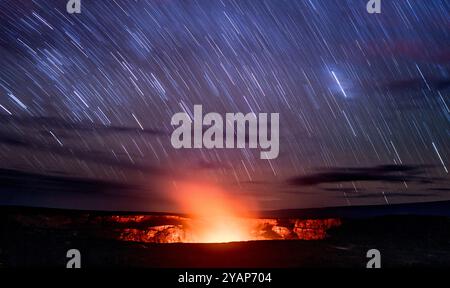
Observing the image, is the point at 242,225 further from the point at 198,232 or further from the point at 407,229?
the point at 407,229

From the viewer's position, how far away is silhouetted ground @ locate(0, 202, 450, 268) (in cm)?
2344

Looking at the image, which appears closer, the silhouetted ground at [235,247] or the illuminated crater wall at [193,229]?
the silhouetted ground at [235,247]

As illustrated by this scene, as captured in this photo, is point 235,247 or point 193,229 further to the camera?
point 193,229

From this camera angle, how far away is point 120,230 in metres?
30.3

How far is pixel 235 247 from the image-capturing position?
25.9 meters

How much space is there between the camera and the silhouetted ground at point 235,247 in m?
23.4

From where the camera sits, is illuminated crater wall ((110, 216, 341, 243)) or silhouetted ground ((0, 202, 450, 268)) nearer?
silhouetted ground ((0, 202, 450, 268))

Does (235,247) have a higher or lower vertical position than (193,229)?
lower

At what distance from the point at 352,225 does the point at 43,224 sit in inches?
783
